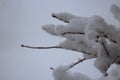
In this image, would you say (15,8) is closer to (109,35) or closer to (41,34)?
(41,34)

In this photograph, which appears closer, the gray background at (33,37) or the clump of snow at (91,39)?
the clump of snow at (91,39)

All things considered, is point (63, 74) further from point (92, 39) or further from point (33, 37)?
point (33, 37)

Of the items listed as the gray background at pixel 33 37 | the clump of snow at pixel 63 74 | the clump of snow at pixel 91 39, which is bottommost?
the gray background at pixel 33 37

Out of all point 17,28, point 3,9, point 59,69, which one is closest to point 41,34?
point 17,28

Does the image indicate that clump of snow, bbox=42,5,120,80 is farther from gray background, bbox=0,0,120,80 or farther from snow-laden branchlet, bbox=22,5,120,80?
gray background, bbox=0,0,120,80

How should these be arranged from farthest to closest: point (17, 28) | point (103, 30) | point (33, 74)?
point (17, 28) → point (33, 74) → point (103, 30)

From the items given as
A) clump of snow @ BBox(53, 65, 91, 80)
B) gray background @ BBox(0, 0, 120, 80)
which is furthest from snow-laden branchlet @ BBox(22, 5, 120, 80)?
gray background @ BBox(0, 0, 120, 80)

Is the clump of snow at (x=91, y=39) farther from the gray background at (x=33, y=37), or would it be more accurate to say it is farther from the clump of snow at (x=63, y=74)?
the gray background at (x=33, y=37)

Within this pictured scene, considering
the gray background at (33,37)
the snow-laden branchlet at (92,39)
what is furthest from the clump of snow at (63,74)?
the gray background at (33,37)
